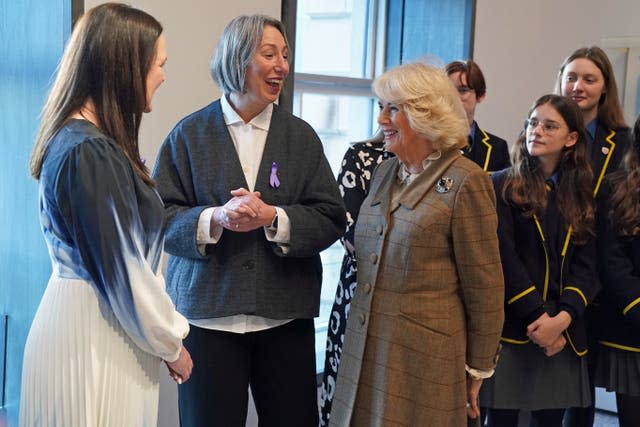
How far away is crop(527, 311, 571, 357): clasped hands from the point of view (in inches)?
98.0

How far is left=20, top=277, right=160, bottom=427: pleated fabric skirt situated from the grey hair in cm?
79

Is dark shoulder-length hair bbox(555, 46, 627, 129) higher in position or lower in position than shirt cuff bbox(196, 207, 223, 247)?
higher

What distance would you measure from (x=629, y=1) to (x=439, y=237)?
3184mm

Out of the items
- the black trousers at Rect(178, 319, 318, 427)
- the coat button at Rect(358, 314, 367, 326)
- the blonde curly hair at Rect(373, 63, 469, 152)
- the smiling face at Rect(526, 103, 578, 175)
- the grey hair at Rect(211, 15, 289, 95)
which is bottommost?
the black trousers at Rect(178, 319, 318, 427)

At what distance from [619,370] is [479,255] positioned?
3.40ft

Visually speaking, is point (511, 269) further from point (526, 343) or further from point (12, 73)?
point (12, 73)

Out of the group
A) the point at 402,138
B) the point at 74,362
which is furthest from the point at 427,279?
the point at 74,362

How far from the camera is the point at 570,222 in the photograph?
259 cm

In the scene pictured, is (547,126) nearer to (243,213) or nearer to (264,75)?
(264,75)

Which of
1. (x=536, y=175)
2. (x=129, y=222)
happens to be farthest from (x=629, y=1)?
(x=129, y=222)

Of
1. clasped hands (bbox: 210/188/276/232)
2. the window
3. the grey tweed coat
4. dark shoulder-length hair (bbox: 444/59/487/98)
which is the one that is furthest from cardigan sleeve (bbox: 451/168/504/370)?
the window

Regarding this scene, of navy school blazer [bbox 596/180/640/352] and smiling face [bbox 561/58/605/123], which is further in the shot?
smiling face [bbox 561/58/605/123]

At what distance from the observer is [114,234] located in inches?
60.9

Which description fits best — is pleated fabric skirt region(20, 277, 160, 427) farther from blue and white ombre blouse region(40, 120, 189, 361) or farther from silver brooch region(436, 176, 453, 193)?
silver brooch region(436, 176, 453, 193)
